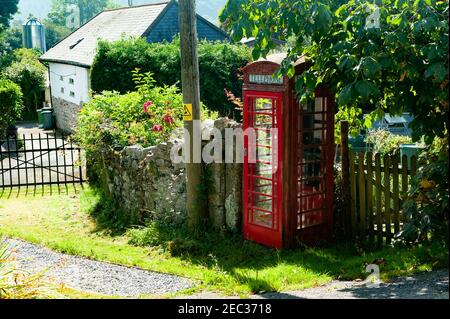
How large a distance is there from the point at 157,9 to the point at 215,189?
60.4 ft

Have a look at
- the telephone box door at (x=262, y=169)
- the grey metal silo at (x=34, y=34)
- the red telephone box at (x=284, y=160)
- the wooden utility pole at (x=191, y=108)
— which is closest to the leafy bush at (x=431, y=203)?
the red telephone box at (x=284, y=160)

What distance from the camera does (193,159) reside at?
33.0 feet

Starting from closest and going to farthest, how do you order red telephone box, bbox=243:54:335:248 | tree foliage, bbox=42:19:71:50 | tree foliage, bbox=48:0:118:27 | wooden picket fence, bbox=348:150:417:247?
wooden picket fence, bbox=348:150:417:247 → red telephone box, bbox=243:54:335:248 → tree foliage, bbox=42:19:71:50 → tree foliage, bbox=48:0:118:27

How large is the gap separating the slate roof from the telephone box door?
51.2 ft

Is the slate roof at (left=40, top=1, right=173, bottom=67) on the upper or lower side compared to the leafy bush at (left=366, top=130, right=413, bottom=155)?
upper

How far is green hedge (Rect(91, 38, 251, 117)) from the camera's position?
70.5ft

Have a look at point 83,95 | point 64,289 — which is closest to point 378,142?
point 64,289

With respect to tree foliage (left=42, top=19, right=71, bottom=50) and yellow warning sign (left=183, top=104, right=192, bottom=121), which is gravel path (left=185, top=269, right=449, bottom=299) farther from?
tree foliage (left=42, top=19, right=71, bottom=50)

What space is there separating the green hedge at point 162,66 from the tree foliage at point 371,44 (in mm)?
13508

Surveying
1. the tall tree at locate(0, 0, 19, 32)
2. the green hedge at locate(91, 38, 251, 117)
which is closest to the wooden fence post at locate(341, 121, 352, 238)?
the green hedge at locate(91, 38, 251, 117)

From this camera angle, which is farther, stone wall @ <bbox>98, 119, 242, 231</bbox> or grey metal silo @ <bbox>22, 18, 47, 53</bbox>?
grey metal silo @ <bbox>22, 18, 47, 53</bbox>

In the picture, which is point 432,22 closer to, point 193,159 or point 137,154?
point 193,159

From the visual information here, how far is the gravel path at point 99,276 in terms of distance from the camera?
7.91m

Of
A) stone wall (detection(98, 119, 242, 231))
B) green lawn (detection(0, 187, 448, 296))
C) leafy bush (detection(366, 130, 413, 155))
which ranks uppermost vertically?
leafy bush (detection(366, 130, 413, 155))
